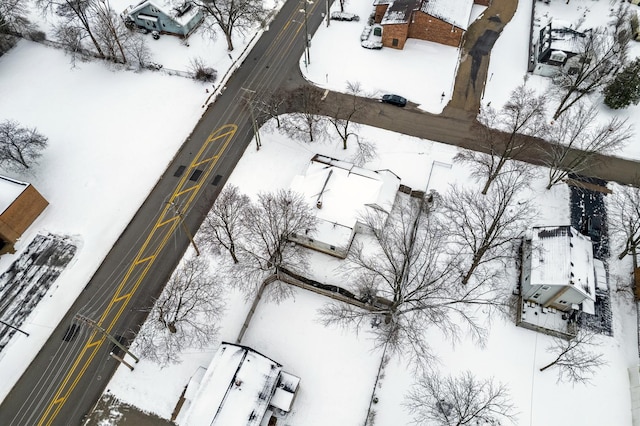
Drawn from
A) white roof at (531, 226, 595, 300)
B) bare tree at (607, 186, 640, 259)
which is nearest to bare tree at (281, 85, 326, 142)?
white roof at (531, 226, 595, 300)

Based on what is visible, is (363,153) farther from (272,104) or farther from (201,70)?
(201,70)

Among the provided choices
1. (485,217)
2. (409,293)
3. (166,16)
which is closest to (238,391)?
(409,293)

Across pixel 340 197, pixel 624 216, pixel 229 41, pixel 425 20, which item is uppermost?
pixel 425 20

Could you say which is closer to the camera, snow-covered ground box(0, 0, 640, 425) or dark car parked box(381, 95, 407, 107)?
snow-covered ground box(0, 0, 640, 425)

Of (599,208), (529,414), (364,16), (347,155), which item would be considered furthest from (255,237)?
(364,16)

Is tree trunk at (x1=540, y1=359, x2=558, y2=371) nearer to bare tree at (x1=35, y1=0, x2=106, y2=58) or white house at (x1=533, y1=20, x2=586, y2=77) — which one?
white house at (x1=533, y1=20, x2=586, y2=77)

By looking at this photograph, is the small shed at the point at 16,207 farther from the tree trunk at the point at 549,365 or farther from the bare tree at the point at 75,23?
the tree trunk at the point at 549,365
